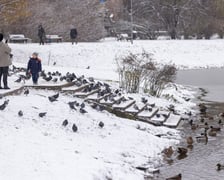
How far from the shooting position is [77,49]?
39781 mm

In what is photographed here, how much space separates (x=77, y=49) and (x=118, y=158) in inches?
1150

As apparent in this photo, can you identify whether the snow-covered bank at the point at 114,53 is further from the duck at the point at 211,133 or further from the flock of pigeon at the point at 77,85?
the duck at the point at 211,133

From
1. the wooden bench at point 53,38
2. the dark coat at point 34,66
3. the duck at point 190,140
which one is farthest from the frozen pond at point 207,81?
the wooden bench at point 53,38

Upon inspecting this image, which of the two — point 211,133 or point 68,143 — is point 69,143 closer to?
point 68,143

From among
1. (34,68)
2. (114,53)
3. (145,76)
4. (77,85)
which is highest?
(34,68)

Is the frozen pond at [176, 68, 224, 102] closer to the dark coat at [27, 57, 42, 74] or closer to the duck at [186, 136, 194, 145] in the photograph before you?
the dark coat at [27, 57, 42, 74]

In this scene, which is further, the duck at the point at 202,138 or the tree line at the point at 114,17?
the tree line at the point at 114,17

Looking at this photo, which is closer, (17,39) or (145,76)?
(145,76)

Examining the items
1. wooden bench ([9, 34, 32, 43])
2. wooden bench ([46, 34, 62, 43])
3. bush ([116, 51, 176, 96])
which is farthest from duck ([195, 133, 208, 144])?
wooden bench ([46, 34, 62, 43])

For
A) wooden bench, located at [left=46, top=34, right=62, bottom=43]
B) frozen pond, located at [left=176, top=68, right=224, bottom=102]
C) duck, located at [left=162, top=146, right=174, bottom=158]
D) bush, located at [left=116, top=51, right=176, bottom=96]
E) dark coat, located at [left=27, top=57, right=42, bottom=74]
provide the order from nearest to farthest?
duck, located at [left=162, top=146, right=174, bottom=158] → dark coat, located at [left=27, top=57, right=42, bottom=74] → bush, located at [left=116, top=51, right=176, bottom=96] → frozen pond, located at [left=176, top=68, right=224, bottom=102] → wooden bench, located at [left=46, top=34, right=62, bottom=43]

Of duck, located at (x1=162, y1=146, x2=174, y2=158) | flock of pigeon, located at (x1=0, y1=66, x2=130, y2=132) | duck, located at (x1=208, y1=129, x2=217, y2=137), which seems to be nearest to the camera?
duck, located at (x1=162, y1=146, x2=174, y2=158)

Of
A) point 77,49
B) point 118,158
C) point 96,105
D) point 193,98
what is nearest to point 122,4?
point 77,49

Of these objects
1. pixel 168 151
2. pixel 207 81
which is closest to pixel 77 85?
pixel 168 151

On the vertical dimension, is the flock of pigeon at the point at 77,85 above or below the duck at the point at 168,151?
above
